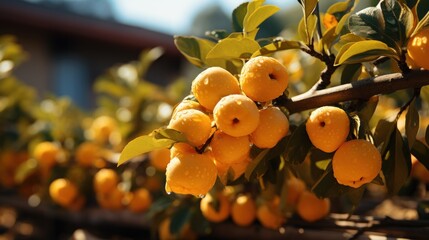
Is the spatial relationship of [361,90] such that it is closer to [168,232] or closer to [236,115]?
[236,115]

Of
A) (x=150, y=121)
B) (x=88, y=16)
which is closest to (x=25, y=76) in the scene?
(x=88, y=16)

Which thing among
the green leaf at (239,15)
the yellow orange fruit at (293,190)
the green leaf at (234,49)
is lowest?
the yellow orange fruit at (293,190)

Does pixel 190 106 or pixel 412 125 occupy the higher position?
pixel 190 106

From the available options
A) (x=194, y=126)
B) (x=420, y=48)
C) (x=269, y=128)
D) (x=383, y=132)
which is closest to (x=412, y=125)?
(x=383, y=132)

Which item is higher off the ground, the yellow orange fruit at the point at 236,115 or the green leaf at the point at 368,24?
the green leaf at the point at 368,24

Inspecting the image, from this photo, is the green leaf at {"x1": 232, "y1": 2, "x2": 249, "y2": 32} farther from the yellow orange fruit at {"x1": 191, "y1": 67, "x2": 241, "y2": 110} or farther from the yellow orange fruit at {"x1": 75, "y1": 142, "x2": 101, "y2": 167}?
the yellow orange fruit at {"x1": 75, "y1": 142, "x2": 101, "y2": 167}

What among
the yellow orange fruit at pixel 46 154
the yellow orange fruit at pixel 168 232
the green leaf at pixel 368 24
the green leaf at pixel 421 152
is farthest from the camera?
the yellow orange fruit at pixel 46 154

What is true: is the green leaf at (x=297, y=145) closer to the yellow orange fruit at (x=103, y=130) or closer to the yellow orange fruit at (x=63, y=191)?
the yellow orange fruit at (x=63, y=191)

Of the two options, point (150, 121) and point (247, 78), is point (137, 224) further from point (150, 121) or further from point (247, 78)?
point (247, 78)

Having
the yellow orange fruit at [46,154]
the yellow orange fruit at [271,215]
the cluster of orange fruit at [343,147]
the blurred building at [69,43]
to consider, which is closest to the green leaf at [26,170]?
the yellow orange fruit at [46,154]
